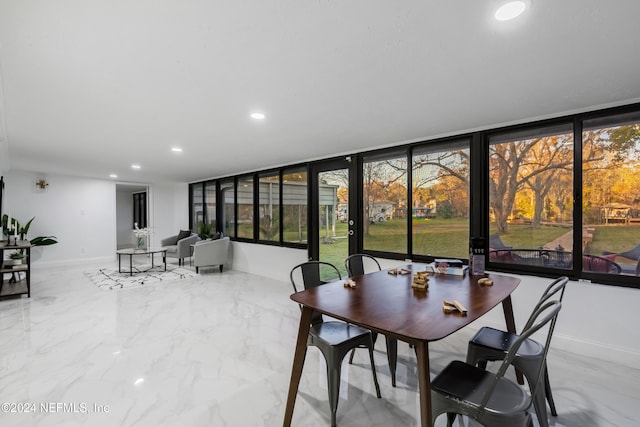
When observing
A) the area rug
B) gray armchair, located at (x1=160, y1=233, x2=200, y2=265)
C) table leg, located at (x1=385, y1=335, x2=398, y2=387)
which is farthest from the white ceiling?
gray armchair, located at (x1=160, y1=233, x2=200, y2=265)

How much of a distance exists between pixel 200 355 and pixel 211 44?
2514mm

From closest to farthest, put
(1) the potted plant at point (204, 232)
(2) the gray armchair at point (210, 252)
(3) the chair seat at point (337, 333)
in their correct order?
(3) the chair seat at point (337, 333) < (2) the gray armchair at point (210, 252) < (1) the potted plant at point (204, 232)

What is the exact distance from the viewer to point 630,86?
2260 mm

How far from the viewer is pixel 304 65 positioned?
1931 mm

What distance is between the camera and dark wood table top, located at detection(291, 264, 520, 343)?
137 cm

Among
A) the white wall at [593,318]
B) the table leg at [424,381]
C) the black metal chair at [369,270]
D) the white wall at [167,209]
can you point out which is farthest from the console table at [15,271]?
the white wall at [593,318]

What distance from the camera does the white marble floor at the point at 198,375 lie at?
1902 mm

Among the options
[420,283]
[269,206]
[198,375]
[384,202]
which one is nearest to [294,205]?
[269,206]

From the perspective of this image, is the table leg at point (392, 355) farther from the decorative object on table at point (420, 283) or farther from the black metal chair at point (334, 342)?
the decorative object on table at point (420, 283)

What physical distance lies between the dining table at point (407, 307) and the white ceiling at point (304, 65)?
1.49 m

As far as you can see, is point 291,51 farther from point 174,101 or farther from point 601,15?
point 601,15

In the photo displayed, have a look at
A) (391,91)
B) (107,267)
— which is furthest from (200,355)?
(107,267)

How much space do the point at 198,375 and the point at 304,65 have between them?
8.08ft

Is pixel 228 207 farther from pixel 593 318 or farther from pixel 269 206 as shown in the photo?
pixel 593 318
